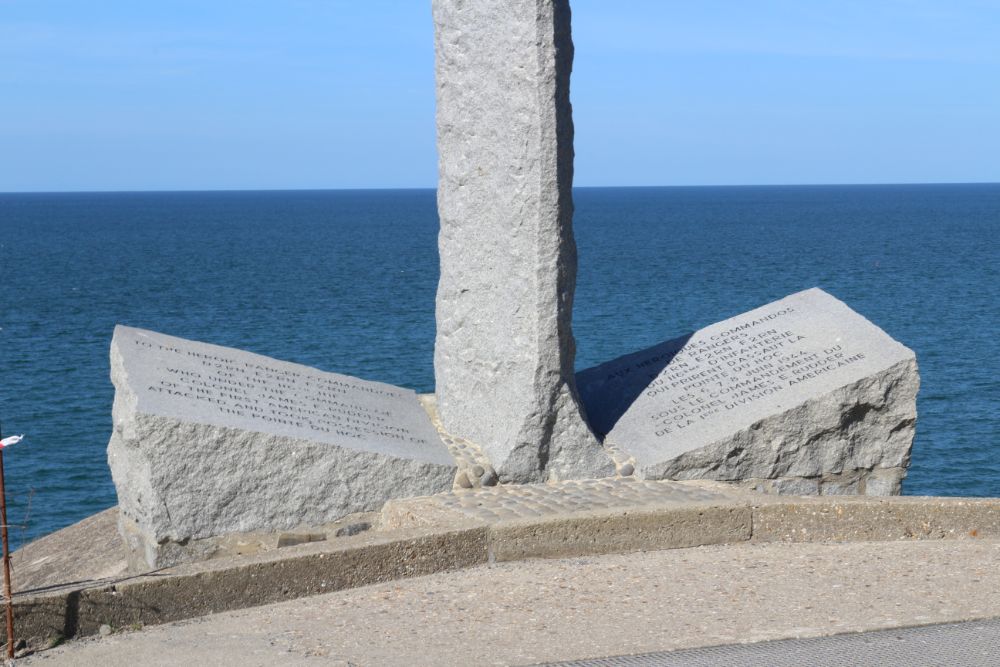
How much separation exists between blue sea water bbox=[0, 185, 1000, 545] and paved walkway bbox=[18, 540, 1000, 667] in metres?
1.92

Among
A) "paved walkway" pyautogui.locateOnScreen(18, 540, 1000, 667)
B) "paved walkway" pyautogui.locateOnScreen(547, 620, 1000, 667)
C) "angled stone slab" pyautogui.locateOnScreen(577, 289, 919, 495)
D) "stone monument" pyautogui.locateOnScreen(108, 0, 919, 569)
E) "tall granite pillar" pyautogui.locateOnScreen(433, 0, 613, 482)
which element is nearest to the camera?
"paved walkway" pyautogui.locateOnScreen(547, 620, 1000, 667)

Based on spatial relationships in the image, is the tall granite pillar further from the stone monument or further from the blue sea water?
the blue sea water

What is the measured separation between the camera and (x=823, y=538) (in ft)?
21.0

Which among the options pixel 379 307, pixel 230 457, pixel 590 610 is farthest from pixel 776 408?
pixel 379 307

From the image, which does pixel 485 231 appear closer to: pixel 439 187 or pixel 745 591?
pixel 439 187

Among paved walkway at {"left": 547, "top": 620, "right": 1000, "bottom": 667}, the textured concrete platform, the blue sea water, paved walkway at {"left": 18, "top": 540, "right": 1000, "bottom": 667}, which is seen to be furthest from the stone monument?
paved walkway at {"left": 547, "top": 620, "right": 1000, "bottom": 667}

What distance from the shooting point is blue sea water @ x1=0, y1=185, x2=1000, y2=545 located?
1555 centimetres

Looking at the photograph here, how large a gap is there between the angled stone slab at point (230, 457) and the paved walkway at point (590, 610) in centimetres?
183

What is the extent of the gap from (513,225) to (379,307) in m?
21.7

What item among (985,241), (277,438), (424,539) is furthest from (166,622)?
(985,241)

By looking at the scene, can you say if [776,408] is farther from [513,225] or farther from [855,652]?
[855,652]

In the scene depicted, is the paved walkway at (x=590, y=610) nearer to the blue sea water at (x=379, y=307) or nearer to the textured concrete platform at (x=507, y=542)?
the textured concrete platform at (x=507, y=542)

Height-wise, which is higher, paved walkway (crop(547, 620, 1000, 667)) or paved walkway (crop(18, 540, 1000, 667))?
paved walkway (crop(547, 620, 1000, 667))

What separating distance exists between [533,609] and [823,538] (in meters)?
1.95
